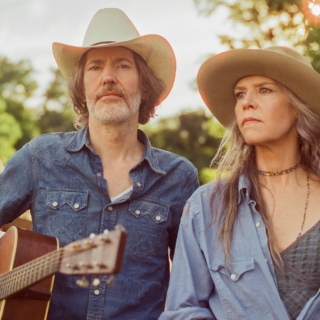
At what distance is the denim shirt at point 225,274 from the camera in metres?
2.89

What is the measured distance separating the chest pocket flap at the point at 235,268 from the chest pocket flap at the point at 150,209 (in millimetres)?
704

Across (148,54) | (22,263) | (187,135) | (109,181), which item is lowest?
(22,263)

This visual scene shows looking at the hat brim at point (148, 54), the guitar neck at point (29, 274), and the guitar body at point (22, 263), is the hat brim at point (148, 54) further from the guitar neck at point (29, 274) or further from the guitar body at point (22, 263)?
the guitar neck at point (29, 274)

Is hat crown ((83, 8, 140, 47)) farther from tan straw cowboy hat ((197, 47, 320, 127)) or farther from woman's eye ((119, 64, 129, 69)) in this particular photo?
tan straw cowboy hat ((197, 47, 320, 127))

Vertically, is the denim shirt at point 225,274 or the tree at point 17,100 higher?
the tree at point 17,100

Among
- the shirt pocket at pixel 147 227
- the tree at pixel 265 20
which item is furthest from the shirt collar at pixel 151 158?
the tree at pixel 265 20

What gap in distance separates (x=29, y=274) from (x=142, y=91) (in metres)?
2.07

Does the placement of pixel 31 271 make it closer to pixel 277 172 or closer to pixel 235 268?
pixel 235 268

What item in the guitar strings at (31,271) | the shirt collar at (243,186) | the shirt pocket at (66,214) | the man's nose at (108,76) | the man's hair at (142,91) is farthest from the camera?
the man's hair at (142,91)

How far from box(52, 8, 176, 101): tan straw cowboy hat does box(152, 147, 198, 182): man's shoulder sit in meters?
0.76

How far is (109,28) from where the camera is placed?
12.8 feet

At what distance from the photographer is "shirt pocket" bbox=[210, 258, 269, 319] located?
2.89m

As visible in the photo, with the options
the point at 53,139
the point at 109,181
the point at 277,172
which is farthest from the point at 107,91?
the point at 277,172

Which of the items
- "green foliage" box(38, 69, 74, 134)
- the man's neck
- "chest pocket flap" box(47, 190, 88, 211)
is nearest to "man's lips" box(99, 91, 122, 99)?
the man's neck
